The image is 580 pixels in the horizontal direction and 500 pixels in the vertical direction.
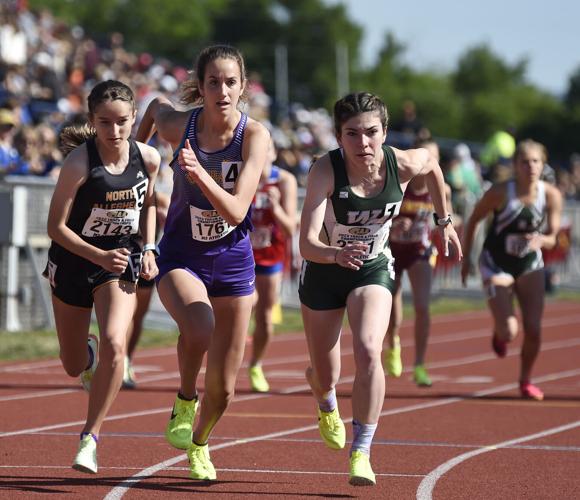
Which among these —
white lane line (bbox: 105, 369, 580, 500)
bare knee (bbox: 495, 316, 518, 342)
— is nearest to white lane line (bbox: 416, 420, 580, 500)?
white lane line (bbox: 105, 369, 580, 500)

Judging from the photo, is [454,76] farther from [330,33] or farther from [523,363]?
[523,363]

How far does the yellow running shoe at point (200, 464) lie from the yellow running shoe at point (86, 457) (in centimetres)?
55

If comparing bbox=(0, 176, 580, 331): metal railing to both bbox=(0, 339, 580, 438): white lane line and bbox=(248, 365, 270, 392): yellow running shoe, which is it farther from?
bbox=(248, 365, 270, 392): yellow running shoe

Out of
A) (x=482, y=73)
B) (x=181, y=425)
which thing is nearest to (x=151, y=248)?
(x=181, y=425)

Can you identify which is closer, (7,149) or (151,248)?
(151,248)

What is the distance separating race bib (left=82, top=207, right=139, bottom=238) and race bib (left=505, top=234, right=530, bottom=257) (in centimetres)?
472

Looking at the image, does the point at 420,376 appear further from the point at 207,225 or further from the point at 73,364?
the point at 207,225

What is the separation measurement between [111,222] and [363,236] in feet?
4.51

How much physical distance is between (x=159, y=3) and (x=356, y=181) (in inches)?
3705

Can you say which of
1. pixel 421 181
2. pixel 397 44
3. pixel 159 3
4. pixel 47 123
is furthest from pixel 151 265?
pixel 397 44

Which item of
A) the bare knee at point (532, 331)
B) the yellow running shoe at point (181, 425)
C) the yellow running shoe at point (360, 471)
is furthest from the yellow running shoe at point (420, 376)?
the yellow running shoe at point (360, 471)

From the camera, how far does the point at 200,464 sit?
275 inches

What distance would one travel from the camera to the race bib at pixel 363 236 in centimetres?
714

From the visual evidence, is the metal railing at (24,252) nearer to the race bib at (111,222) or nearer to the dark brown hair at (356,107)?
the race bib at (111,222)
